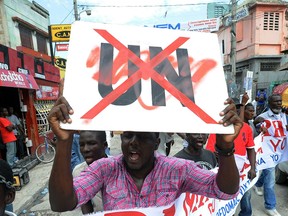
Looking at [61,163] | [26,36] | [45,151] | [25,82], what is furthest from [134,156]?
[26,36]

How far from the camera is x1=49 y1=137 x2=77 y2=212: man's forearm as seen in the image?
103 centimetres

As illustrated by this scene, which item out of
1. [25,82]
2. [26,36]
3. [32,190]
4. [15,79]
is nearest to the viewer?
[32,190]

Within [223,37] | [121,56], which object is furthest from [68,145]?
[223,37]

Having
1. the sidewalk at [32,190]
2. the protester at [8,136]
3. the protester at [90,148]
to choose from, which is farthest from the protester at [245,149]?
the protester at [8,136]

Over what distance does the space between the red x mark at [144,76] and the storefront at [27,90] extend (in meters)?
5.64

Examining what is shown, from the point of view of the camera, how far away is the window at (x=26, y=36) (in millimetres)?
14708

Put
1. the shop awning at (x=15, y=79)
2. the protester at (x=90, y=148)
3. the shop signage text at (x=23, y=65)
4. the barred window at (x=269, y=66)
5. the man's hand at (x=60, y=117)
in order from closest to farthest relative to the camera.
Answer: the man's hand at (x=60, y=117) → the protester at (x=90, y=148) → the shop awning at (x=15, y=79) → the shop signage text at (x=23, y=65) → the barred window at (x=269, y=66)

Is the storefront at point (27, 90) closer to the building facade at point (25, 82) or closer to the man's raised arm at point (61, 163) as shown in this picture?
the building facade at point (25, 82)

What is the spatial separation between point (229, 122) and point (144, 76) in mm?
437

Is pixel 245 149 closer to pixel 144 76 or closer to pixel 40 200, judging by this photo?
pixel 144 76

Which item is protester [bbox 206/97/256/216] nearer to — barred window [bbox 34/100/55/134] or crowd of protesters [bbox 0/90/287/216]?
crowd of protesters [bbox 0/90/287/216]

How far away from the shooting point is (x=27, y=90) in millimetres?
7477

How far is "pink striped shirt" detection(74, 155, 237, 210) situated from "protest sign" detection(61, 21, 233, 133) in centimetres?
35

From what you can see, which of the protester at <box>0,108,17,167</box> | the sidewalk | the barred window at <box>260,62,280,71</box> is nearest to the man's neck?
the sidewalk
